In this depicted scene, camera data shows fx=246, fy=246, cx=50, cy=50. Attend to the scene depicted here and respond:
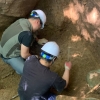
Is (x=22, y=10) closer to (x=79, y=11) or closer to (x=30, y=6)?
(x=30, y=6)

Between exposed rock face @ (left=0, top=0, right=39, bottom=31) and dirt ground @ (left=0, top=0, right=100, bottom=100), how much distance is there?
30cm

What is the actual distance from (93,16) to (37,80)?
1062 mm

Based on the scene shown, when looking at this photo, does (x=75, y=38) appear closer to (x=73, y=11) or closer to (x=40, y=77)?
(x=73, y=11)

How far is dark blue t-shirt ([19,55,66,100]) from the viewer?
2.30 meters

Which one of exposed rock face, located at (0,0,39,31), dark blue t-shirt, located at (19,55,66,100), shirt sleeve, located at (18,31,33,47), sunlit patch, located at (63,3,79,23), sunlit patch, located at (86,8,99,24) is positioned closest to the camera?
dark blue t-shirt, located at (19,55,66,100)

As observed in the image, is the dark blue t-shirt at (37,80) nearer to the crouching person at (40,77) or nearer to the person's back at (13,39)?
the crouching person at (40,77)

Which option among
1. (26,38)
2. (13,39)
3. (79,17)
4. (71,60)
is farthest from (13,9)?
(71,60)

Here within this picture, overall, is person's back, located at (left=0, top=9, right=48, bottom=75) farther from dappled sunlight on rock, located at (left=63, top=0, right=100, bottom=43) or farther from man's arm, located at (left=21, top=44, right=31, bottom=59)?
dappled sunlight on rock, located at (left=63, top=0, right=100, bottom=43)

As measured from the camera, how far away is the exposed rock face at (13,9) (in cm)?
304

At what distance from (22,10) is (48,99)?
4.21 ft

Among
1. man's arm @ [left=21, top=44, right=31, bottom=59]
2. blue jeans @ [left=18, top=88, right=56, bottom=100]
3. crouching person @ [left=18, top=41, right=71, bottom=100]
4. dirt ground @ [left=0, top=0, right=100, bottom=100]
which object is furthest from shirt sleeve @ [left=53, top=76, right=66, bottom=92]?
man's arm @ [left=21, top=44, right=31, bottom=59]

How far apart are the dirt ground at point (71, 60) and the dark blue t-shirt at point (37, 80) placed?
1.34ft

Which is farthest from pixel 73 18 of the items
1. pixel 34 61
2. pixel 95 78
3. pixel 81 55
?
pixel 34 61

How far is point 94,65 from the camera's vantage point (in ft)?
9.71
